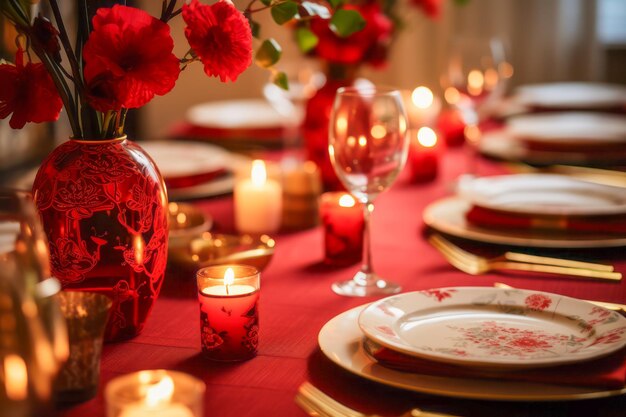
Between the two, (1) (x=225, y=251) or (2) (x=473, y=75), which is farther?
(2) (x=473, y=75)

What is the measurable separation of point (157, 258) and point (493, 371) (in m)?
0.39

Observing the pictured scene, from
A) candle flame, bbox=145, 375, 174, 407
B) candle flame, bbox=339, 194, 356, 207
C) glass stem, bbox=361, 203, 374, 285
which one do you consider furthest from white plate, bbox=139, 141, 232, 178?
candle flame, bbox=145, 375, 174, 407

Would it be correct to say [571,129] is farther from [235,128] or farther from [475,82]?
[235,128]

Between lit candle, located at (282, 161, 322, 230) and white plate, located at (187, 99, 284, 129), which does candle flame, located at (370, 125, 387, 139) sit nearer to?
lit candle, located at (282, 161, 322, 230)

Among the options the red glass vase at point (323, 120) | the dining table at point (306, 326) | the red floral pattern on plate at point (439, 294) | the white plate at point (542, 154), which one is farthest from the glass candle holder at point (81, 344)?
the white plate at point (542, 154)

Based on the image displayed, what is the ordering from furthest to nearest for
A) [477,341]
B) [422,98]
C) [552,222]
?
[422,98], [552,222], [477,341]

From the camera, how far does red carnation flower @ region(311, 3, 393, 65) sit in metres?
1.64

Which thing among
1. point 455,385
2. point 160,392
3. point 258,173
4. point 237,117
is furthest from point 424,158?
point 160,392

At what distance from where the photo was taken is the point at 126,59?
0.87 m

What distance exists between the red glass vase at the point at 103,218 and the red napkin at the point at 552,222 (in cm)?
59

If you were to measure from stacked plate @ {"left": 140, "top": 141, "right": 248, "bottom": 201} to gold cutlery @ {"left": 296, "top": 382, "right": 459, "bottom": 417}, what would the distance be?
88cm

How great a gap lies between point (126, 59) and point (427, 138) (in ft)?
3.34

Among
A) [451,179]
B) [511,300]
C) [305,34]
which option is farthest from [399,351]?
[451,179]

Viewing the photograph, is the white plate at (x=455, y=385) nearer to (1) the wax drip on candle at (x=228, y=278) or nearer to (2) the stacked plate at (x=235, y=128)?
(1) the wax drip on candle at (x=228, y=278)
